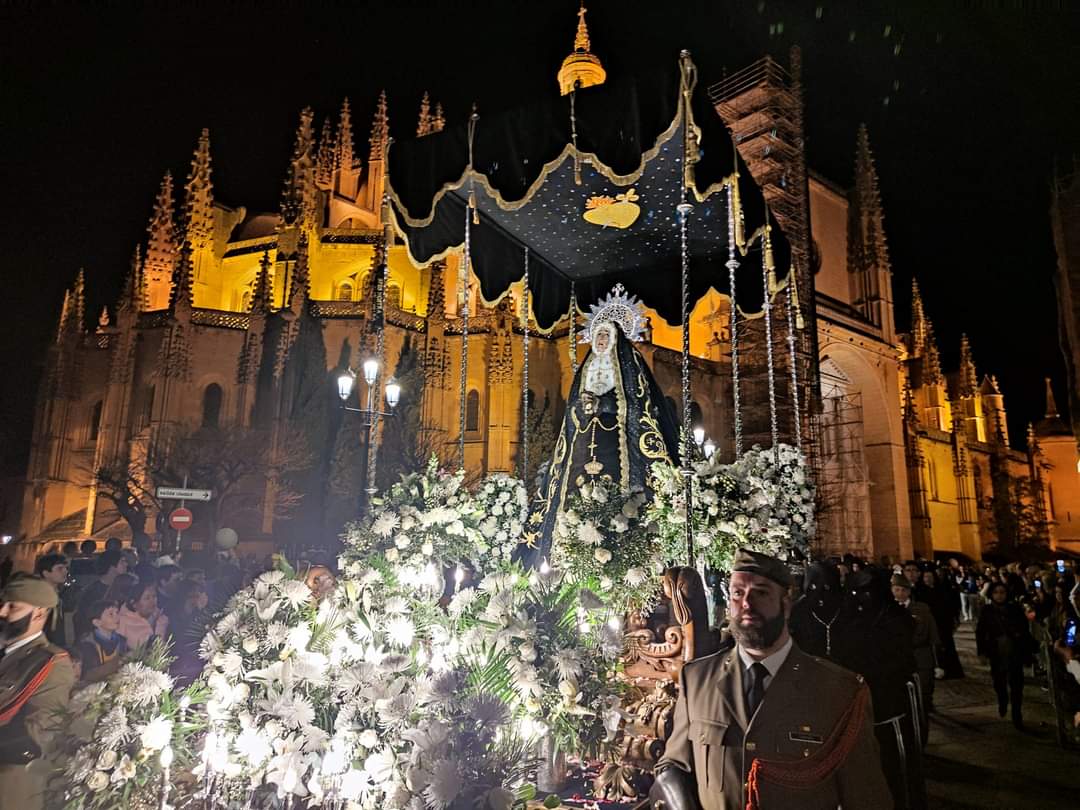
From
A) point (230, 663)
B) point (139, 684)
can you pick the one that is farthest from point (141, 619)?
point (139, 684)

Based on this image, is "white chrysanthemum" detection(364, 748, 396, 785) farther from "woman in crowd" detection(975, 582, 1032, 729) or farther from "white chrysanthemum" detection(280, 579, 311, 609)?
"woman in crowd" detection(975, 582, 1032, 729)

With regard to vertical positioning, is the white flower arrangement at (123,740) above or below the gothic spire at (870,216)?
below

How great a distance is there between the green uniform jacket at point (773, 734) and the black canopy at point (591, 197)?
5.83 metres

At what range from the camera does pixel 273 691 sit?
371 cm

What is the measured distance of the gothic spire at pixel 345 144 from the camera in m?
43.4

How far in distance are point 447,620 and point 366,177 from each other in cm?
4433

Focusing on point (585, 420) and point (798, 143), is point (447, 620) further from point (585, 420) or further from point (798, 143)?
→ point (798, 143)

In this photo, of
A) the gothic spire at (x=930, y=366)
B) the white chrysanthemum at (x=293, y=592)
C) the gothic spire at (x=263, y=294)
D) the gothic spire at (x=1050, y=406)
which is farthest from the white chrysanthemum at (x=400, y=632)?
the gothic spire at (x=1050, y=406)

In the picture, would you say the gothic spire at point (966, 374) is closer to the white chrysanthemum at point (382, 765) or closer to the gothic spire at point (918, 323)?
the gothic spire at point (918, 323)

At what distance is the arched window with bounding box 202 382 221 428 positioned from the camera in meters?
33.8

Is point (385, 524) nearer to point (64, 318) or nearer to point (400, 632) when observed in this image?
point (400, 632)

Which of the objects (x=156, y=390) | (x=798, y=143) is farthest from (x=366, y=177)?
(x=798, y=143)

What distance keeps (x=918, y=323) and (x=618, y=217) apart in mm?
49099

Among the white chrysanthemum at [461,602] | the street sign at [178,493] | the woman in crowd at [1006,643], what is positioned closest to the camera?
the white chrysanthemum at [461,602]
